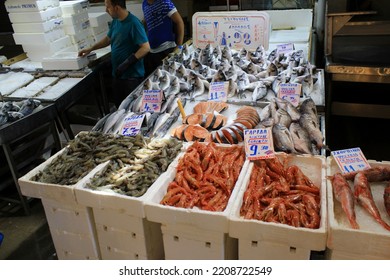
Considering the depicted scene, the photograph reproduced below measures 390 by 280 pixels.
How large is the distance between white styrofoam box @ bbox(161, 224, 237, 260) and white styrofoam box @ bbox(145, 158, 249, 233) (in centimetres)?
5

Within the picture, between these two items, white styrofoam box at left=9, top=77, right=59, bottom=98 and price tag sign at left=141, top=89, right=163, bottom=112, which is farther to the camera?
white styrofoam box at left=9, top=77, right=59, bottom=98

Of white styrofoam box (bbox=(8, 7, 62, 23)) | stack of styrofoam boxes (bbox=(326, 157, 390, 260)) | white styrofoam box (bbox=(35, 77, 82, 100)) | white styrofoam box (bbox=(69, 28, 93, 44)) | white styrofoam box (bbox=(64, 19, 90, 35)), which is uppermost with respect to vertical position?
white styrofoam box (bbox=(8, 7, 62, 23))

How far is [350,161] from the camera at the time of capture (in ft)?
8.30

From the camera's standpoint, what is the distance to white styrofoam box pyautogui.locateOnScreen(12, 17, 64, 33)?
19.3ft

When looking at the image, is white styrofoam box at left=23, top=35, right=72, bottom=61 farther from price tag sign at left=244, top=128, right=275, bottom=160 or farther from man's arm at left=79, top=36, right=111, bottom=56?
price tag sign at left=244, top=128, right=275, bottom=160

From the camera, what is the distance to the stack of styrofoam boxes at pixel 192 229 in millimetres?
2193

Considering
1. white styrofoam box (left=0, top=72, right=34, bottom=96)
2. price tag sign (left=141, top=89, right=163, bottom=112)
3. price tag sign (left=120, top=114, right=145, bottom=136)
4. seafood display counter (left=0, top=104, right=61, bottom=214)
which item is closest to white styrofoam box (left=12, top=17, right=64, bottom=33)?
white styrofoam box (left=0, top=72, right=34, bottom=96)

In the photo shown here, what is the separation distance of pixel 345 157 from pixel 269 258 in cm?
97

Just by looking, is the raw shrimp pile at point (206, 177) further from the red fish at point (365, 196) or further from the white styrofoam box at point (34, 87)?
the white styrofoam box at point (34, 87)

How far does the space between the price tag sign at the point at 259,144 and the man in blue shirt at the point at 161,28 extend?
12.5 feet

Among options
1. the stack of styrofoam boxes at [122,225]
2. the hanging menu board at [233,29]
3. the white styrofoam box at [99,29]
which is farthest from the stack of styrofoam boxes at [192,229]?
the white styrofoam box at [99,29]

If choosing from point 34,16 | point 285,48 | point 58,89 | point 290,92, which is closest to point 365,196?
point 290,92

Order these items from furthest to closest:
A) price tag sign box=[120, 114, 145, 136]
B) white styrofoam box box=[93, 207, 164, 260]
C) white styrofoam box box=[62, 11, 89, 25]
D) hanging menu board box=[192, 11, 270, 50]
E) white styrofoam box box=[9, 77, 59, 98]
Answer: white styrofoam box box=[62, 11, 89, 25], hanging menu board box=[192, 11, 270, 50], white styrofoam box box=[9, 77, 59, 98], price tag sign box=[120, 114, 145, 136], white styrofoam box box=[93, 207, 164, 260]

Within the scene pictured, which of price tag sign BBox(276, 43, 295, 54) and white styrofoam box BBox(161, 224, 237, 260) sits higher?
price tag sign BBox(276, 43, 295, 54)
